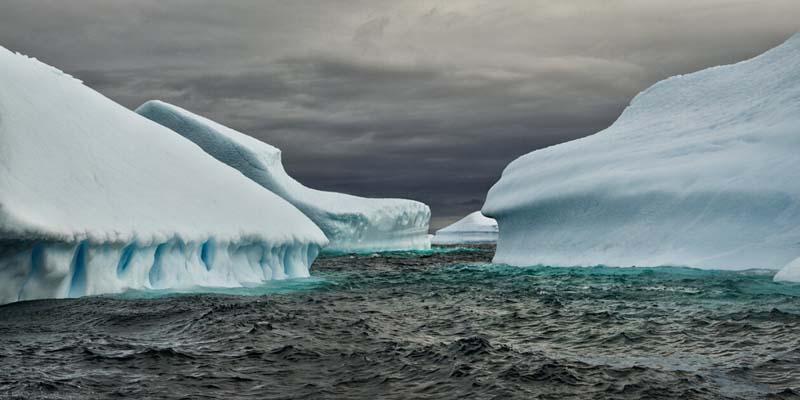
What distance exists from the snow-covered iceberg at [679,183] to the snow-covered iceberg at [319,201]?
29.6 ft

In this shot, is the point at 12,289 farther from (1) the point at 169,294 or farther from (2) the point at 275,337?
(2) the point at 275,337

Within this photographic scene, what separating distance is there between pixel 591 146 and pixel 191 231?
1306 cm

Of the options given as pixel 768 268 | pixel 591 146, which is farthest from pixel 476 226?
pixel 768 268

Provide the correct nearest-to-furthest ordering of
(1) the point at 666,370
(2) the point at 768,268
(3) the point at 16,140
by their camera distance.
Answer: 1. (1) the point at 666,370
2. (3) the point at 16,140
3. (2) the point at 768,268

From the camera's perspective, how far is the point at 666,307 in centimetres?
1050

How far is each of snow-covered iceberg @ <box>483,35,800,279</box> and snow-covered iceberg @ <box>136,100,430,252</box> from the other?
9033 millimetres

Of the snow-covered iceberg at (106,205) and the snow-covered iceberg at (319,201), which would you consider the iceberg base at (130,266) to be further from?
the snow-covered iceberg at (319,201)

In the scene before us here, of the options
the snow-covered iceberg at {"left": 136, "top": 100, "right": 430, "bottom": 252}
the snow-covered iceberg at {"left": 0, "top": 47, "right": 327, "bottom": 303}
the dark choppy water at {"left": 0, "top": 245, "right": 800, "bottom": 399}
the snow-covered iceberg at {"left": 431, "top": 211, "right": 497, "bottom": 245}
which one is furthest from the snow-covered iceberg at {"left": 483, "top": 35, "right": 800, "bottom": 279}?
the snow-covered iceberg at {"left": 431, "top": 211, "right": 497, "bottom": 245}

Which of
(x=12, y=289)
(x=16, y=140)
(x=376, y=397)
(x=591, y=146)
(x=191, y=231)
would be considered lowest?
(x=376, y=397)

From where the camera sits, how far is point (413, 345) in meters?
7.61

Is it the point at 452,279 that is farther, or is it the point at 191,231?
the point at 452,279

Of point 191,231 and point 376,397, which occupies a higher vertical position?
point 191,231

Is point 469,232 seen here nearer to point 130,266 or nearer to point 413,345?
point 130,266

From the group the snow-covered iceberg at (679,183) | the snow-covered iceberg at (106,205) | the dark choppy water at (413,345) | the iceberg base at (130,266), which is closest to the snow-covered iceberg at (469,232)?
the snow-covered iceberg at (679,183)
